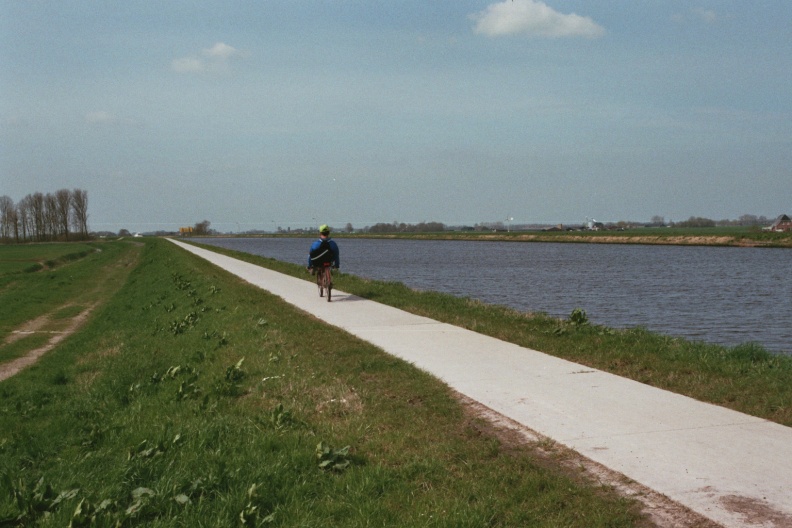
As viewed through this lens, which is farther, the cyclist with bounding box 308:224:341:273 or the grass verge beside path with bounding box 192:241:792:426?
the cyclist with bounding box 308:224:341:273

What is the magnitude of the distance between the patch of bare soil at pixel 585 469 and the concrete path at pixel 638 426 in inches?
3.1

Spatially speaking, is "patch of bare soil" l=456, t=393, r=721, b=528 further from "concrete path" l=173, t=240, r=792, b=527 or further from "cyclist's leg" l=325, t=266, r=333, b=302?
"cyclist's leg" l=325, t=266, r=333, b=302

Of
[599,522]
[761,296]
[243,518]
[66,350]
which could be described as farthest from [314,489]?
[761,296]

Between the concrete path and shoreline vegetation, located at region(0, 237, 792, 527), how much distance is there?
12.1 inches

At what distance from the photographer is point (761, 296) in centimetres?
2430

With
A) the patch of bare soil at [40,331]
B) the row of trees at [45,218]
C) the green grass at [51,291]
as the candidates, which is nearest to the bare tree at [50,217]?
the row of trees at [45,218]

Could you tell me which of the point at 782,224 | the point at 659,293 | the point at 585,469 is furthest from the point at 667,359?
the point at 782,224

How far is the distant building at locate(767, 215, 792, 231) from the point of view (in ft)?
311

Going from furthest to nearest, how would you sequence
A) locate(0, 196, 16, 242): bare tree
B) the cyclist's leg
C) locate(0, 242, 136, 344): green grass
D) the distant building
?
locate(0, 196, 16, 242): bare tree, the distant building, locate(0, 242, 136, 344): green grass, the cyclist's leg

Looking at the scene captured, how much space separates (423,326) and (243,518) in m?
8.48

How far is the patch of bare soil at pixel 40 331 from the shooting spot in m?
14.5

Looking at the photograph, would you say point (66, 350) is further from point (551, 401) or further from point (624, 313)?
point (624, 313)

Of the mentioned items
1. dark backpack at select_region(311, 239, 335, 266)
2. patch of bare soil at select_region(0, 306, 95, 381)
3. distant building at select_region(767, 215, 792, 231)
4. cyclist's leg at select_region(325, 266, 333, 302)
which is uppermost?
distant building at select_region(767, 215, 792, 231)

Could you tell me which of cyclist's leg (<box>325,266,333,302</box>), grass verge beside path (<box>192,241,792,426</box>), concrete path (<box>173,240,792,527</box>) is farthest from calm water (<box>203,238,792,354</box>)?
concrete path (<box>173,240,792,527</box>)
